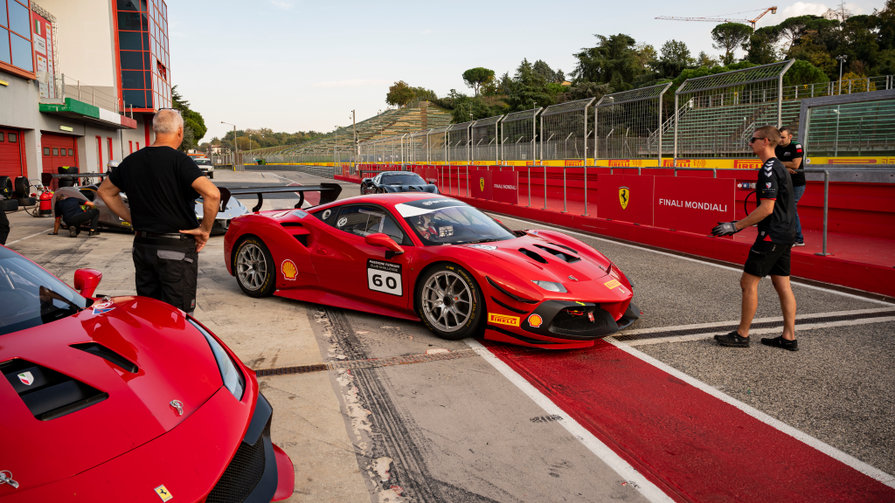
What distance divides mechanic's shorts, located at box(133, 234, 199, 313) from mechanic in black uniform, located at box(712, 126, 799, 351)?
404 cm

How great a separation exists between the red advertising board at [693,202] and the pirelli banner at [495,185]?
6914 millimetres

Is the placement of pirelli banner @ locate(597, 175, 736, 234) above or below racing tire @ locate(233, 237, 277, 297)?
above

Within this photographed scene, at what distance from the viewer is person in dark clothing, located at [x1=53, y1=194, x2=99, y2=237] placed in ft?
40.6

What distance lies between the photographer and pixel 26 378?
2391 mm

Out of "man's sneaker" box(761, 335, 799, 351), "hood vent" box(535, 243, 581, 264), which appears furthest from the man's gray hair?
"man's sneaker" box(761, 335, 799, 351)

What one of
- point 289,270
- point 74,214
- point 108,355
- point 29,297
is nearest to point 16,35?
point 74,214

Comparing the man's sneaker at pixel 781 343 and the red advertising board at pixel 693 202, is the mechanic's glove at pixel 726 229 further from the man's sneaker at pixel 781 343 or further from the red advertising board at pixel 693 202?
the red advertising board at pixel 693 202

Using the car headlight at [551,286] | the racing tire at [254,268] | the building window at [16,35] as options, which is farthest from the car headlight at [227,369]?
the building window at [16,35]

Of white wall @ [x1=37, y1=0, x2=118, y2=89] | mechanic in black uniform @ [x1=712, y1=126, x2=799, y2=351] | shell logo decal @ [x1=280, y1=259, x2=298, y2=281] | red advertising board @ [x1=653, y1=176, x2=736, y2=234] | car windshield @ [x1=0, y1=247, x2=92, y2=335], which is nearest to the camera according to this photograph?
car windshield @ [x1=0, y1=247, x2=92, y2=335]

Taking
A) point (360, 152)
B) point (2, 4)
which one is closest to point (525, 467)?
point (2, 4)

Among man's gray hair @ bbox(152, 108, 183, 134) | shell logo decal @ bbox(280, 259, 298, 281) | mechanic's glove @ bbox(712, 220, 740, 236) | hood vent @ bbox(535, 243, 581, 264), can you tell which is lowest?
shell logo decal @ bbox(280, 259, 298, 281)

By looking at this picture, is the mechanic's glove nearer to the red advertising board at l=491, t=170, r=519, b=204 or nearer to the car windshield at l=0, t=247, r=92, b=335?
the car windshield at l=0, t=247, r=92, b=335

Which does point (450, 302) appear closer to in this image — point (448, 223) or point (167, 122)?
point (448, 223)

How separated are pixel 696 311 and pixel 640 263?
2963mm
